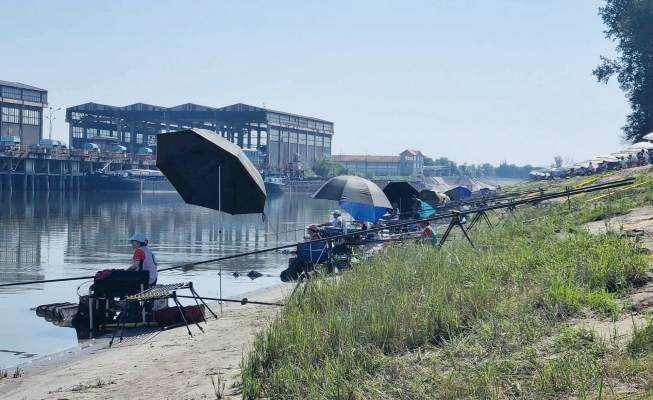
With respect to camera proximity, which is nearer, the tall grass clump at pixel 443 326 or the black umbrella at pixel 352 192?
the tall grass clump at pixel 443 326

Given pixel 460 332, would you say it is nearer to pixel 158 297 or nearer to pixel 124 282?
pixel 158 297

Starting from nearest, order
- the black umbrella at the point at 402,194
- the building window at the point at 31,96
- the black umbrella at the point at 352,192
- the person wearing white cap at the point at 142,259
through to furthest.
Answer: the person wearing white cap at the point at 142,259 < the black umbrella at the point at 352,192 < the black umbrella at the point at 402,194 < the building window at the point at 31,96

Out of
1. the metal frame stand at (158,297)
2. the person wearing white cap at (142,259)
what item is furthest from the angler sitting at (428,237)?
the person wearing white cap at (142,259)

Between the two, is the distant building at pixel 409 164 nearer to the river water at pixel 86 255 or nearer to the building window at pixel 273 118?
the building window at pixel 273 118

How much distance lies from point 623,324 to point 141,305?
7.61 meters

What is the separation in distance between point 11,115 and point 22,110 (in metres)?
1.76

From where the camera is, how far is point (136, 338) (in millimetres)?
12086

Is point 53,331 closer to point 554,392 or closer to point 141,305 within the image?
point 141,305

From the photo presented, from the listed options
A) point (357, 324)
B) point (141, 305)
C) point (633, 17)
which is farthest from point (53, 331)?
point (633, 17)

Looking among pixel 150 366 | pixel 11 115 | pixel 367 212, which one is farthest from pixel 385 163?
pixel 150 366

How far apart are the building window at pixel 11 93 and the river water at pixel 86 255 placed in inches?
1608

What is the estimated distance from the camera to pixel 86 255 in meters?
28.1

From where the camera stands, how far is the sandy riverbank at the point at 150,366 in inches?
314

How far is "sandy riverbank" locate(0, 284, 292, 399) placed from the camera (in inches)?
314
